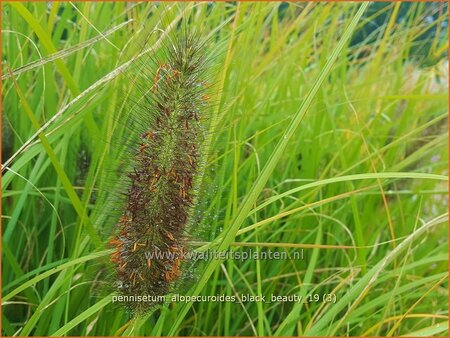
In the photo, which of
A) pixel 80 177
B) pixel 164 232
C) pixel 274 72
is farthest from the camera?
pixel 274 72

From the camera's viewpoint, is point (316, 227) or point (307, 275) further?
point (316, 227)

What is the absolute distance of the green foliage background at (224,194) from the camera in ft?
2.24

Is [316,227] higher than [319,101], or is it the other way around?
[319,101]

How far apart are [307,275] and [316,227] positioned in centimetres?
13

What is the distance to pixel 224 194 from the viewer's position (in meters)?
0.84

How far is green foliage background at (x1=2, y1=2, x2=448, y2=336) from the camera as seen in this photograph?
2.24 feet

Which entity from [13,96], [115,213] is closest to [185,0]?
[13,96]

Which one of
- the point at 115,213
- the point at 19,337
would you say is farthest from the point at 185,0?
the point at 19,337

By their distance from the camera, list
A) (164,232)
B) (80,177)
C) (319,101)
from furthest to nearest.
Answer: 1. (319,101)
2. (80,177)
3. (164,232)

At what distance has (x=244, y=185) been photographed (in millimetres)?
941

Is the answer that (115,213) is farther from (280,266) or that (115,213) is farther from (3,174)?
(280,266)

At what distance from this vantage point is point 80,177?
83cm

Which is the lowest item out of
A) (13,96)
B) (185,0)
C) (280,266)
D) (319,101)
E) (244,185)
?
(280,266)

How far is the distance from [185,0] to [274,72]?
1.27 feet
